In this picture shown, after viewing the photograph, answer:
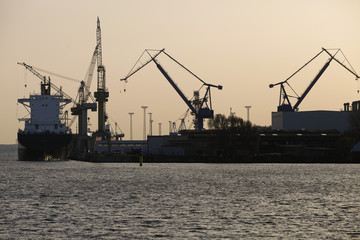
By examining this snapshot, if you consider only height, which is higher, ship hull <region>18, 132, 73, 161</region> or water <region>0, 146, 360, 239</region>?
ship hull <region>18, 132, 73, 161</region>

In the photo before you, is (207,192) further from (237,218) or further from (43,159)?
(43,159)

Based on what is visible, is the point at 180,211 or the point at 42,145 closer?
the point at 180,211

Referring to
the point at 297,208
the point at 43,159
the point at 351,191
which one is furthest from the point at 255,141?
the point at 297,208

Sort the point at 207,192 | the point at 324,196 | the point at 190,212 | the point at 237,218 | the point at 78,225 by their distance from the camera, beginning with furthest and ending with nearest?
the point at 207,192, the point at 324,196, the point at 190,212, the point at 237,218, the point at 78,225

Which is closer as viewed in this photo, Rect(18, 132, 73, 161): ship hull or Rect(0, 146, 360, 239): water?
Rect(0, 146, 360, 239): water

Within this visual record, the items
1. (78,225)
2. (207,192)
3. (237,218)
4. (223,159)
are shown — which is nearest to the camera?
(78,225)

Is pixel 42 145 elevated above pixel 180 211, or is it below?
above

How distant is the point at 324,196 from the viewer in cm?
7512

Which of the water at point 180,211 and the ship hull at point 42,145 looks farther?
the ship hull at point 42,145

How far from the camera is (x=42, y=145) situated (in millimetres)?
192875

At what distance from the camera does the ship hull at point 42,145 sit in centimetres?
19338

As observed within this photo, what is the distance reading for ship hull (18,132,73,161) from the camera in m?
193

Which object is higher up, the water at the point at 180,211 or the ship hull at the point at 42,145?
the ship hull at the point at 42,145

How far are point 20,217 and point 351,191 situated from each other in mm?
39272
